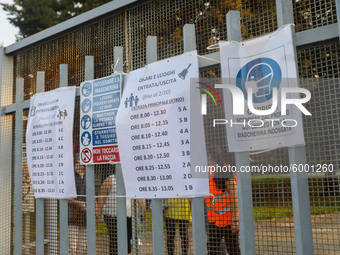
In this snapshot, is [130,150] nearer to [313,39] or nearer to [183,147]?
[183,147]

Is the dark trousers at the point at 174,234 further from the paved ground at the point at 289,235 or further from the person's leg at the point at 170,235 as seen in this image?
the paved ground at the point at 289,235

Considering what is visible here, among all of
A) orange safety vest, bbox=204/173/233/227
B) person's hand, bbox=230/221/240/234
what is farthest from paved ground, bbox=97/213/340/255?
orange safety vest, bbox=204/173/233/227

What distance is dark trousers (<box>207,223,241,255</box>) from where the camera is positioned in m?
2.16

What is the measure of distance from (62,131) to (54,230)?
882 mm

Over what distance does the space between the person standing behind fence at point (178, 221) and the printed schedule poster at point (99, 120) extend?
536mm

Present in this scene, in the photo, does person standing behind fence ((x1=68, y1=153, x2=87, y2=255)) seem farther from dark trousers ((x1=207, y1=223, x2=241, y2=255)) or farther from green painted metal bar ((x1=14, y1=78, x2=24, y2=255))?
dark trousers ((x1=207, y1=223, x2=241, y2=255))

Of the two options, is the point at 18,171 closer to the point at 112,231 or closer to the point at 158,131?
the point at 112,231

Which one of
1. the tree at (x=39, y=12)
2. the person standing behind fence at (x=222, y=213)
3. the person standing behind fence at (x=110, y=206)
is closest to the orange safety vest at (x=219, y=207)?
the person standing behind fence at (x=222, y=213)

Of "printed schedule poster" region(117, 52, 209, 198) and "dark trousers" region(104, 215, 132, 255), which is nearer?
"printed schedule poster" region(117, 52, 209, 198)

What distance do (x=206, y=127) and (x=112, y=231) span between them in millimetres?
1128

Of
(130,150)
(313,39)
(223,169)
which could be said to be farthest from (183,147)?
(313,39)

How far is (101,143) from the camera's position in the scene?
266cm

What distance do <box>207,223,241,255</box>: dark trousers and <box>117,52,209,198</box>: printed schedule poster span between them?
0.93 ft

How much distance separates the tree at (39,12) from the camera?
13.2 m
